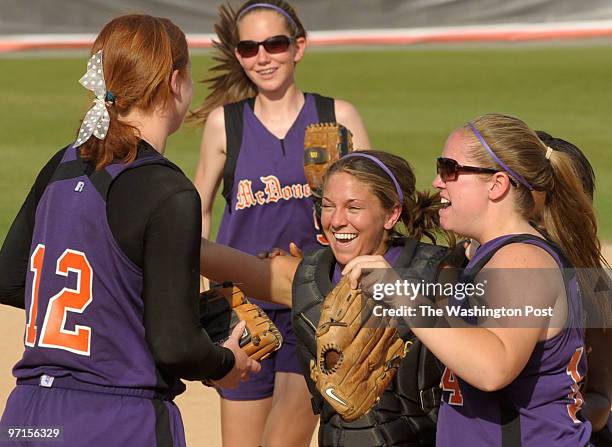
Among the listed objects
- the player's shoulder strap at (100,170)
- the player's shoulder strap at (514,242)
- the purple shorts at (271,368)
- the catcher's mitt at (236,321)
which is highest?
the player's shoulder strap at (100,170)

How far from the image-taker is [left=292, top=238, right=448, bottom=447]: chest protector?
13.7 ft

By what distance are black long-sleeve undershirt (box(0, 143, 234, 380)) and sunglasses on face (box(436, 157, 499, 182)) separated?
79cm

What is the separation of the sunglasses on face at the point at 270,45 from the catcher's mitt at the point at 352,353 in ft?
8.94

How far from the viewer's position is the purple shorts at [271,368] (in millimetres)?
Result: 5699

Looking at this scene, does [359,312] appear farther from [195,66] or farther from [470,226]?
[195,66]

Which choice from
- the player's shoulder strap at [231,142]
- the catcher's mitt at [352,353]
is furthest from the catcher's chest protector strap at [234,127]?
the catcher's mitt at [352,353]

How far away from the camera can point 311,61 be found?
22.1 m

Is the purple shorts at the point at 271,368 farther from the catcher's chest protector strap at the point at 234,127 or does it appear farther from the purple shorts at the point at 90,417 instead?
the purple shorts at the point at 90,417

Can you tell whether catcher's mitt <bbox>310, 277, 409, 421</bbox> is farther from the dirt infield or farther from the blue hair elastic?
the dirt infield

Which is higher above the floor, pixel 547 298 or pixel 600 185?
pixel 547 298

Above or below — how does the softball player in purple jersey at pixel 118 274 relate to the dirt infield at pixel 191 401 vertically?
above

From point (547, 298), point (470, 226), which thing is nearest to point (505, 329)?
point (547, 298)

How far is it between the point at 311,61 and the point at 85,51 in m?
5.12

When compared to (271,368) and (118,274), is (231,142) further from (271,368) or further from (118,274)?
(118,274)
